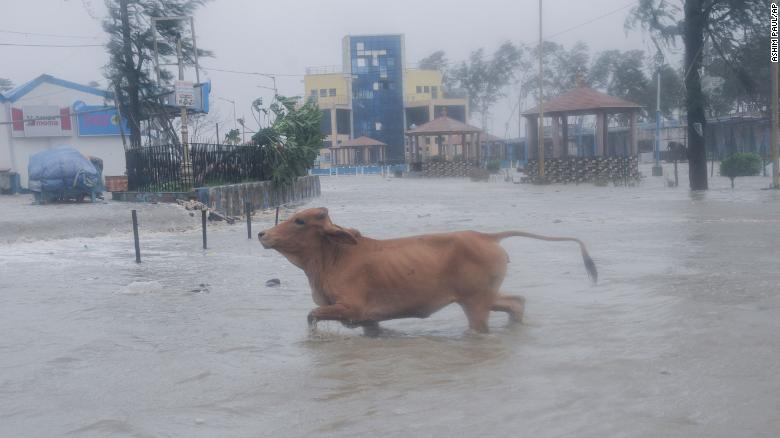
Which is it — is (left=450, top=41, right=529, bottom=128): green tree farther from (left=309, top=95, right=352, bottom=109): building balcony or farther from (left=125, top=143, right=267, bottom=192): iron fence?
(left=125, top=143, right=267, bottom=192): iron fence

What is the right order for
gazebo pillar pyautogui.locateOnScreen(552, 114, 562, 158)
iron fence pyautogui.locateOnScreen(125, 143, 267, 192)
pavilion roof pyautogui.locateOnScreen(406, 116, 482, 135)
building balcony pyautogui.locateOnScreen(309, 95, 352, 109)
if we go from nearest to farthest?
iron fence pyautogui.locateOnScreen(125, 143, 267, 192), gazebo pillar pyautogui.locateOnScreen(552, 114, 562, 158), pavilion roof pyautogui.locateOnScreen(406, 116, 482, 135), building balcony pyautogui.locateOnScreen(309, 95, 352, 109)

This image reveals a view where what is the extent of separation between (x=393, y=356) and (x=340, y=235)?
96cm

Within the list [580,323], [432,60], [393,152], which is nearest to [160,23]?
[580,323]

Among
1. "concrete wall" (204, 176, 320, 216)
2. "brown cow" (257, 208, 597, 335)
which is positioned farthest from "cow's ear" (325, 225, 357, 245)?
"concrete wall" (204, 176, 320, 216)

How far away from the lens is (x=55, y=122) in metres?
34.9

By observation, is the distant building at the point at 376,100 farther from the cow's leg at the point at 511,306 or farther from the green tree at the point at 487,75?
the cow's leg at the point at 511,306

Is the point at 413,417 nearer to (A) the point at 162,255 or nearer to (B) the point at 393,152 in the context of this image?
(A) the point at 162,255

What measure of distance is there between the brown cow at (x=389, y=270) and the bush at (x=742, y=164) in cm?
2930

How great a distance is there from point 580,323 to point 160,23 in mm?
26421

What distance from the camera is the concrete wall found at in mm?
19797

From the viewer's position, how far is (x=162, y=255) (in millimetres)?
12367

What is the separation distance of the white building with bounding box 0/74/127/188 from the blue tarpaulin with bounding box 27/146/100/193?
12727mm

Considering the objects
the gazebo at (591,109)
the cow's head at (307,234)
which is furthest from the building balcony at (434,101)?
the cow's head at (307,234)

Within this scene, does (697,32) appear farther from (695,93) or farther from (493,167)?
(493,167)
